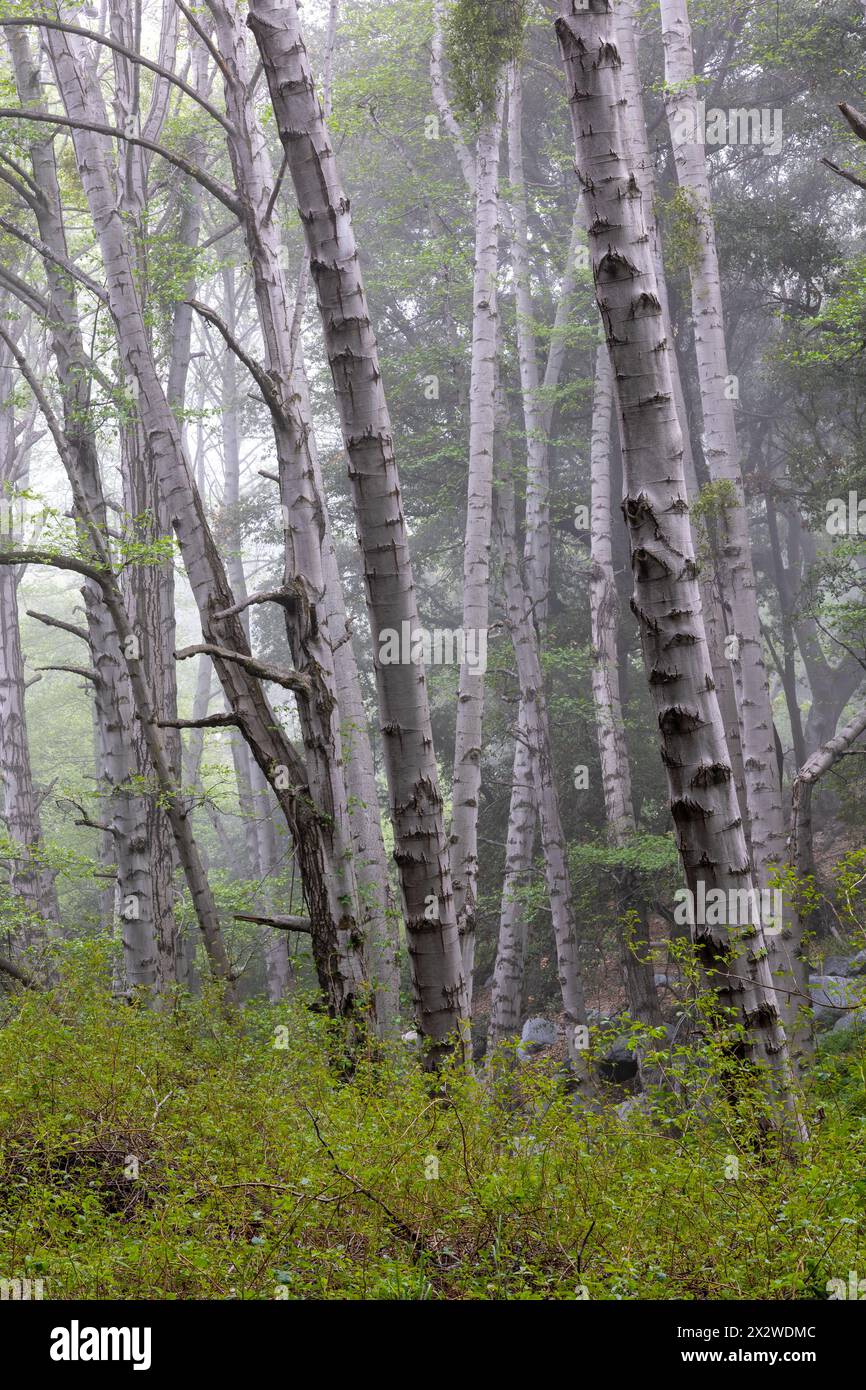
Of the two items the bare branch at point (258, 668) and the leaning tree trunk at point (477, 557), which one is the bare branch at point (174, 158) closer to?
the bare branch at point (258, 668)

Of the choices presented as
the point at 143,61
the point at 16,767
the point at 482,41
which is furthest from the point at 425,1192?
the point at 16,767

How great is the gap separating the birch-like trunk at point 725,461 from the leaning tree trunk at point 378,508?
4.23 metres

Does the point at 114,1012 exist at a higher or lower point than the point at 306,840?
lower

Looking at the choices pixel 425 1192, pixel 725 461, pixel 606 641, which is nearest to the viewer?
pixel 425 1192

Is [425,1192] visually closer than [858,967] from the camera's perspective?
Yes

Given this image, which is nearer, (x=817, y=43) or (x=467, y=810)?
(x=467, y=810)

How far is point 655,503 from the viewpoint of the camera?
164 inches

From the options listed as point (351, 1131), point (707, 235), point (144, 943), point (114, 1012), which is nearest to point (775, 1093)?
point (351, 1131)

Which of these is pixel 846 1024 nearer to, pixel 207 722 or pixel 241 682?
pixel 241 682

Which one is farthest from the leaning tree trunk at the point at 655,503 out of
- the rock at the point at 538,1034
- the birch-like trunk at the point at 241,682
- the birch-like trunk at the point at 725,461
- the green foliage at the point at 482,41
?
the rock at the point at 538,1034

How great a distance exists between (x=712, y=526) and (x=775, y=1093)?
837 centimetres

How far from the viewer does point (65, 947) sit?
9.52 metres

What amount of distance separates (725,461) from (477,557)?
2.43m

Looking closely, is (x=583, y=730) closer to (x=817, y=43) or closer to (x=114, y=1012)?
(x=817, y=43)
